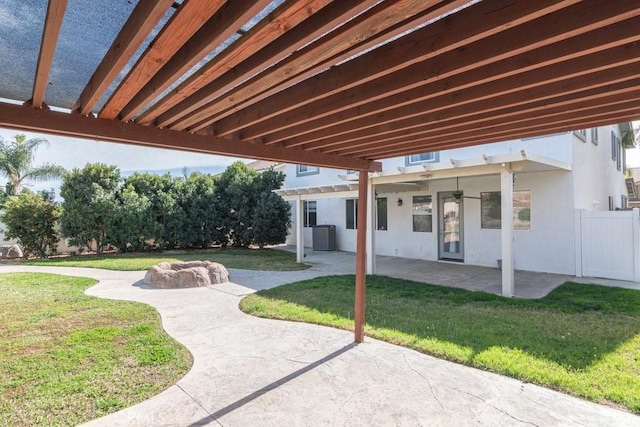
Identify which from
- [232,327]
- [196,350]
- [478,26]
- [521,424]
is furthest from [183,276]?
[478,26]

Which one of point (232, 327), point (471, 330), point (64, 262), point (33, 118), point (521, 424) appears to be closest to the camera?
point (33, 118)

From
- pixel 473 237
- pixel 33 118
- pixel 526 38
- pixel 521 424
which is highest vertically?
pixel 526 38

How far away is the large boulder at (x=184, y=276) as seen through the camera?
8.09m

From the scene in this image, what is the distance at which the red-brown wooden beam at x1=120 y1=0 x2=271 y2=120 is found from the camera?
1.46 metres

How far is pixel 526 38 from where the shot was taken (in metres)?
1.79

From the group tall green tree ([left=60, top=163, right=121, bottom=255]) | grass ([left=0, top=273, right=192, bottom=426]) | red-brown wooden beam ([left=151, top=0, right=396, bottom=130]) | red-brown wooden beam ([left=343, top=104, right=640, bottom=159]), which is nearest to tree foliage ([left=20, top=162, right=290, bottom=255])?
tall green tree ([left=60, top=163, right=121, bottom=255])

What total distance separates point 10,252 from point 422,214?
15.0 meters

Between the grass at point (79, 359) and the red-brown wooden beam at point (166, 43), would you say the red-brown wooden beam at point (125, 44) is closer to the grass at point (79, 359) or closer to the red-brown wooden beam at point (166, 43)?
the red-brown wooden beam at point (166, 43)

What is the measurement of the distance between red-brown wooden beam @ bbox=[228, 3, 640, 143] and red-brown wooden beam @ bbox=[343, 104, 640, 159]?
3.86 ft

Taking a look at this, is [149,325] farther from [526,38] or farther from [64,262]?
[64,262]

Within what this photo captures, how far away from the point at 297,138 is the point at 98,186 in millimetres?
12462

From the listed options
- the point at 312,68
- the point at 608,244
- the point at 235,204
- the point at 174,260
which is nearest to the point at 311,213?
the point at 235,204

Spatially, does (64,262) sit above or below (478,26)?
below

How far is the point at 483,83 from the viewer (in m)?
2.39
